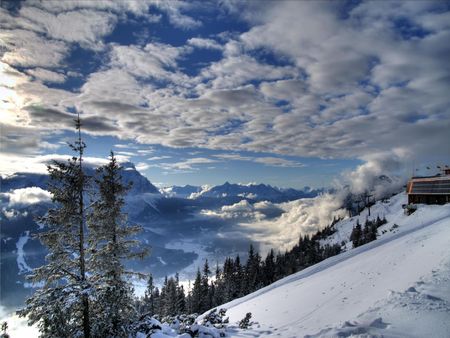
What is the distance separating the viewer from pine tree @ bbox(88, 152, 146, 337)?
623 inches

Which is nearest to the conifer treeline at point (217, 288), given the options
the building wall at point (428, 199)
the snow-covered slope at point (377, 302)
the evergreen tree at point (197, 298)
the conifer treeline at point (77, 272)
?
the evergreen tree at point (197, 298)

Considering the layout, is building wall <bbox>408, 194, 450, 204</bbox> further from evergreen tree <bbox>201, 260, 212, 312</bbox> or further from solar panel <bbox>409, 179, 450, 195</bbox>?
evergreen tree <bbox>201, 260, 212, 312</bbox>

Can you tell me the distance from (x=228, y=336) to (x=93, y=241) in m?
9.59

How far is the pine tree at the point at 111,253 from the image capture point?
15836 mm

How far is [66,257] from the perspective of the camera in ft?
52.5

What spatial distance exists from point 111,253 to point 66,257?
260 centimetres

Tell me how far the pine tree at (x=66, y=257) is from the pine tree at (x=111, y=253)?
2.63 feet

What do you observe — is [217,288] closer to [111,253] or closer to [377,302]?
[111,253]

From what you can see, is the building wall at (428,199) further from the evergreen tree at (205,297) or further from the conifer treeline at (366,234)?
the evergreen tree at (205,297)

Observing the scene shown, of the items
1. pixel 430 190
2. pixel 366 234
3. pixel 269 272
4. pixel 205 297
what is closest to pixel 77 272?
pixel 205 297

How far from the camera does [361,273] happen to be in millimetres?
25250

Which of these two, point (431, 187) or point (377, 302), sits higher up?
point (431, 187)

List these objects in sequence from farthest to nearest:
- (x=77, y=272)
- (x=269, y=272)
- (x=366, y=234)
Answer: (x=269, y=272), (x=366, y=234), (x=77, y=272)

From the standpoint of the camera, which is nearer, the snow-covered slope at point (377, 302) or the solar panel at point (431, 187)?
the snow-covered slope at point (377, 302)
